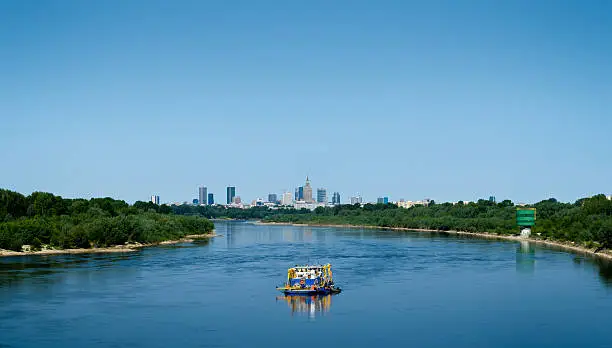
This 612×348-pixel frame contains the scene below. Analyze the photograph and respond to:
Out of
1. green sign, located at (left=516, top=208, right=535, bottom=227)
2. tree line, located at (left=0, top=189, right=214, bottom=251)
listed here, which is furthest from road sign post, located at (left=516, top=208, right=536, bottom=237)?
tree line, located at (left=0, top=189, right=214, bottom=251)

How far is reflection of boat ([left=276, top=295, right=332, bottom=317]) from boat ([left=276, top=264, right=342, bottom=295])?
0.43m

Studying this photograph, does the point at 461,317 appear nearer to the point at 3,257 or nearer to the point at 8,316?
the point at 8,316

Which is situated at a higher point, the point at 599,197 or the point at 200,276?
the point at 599,197

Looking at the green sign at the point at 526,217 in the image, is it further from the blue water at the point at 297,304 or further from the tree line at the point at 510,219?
the blue water at the point at 297,304

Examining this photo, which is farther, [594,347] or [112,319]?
[112,319]

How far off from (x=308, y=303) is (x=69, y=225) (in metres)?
45.6

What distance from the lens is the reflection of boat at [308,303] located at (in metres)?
41.8

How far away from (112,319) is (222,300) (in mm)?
8294

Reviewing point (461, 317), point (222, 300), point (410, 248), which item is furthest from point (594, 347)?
point (410, 248)

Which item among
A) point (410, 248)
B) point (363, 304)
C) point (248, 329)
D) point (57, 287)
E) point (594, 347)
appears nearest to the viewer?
point (594, 347)

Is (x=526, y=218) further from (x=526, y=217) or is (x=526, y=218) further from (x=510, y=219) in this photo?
(x=510, y=219)

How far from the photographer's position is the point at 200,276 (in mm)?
56688

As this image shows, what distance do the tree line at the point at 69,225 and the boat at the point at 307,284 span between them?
3635 cm

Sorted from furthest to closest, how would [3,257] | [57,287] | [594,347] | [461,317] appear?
[3,257]
[57,287]
[461,317]
[594,347]
